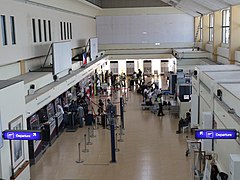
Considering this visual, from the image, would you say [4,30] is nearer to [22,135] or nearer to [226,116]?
[22,135]

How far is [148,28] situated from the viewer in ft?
131

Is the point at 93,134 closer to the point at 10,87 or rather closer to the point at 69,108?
the point at 69,108

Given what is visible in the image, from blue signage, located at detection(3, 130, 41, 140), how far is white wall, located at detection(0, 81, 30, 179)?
0.54m

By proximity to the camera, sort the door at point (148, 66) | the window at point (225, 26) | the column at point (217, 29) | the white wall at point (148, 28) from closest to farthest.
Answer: the window at point (225, 26) < the column at point (217, 29) < the white wall at point (148, 28) < the door at point (148, 66)

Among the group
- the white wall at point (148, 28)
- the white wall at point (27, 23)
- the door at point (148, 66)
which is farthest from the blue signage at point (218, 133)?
the door at point (148, 66)

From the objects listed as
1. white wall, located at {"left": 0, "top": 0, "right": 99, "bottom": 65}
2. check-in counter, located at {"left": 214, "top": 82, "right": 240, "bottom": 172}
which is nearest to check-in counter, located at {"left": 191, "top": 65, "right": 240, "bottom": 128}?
check-in counter, located at {"left": 214, "top": 82, "right": 240, "bottom": 172}

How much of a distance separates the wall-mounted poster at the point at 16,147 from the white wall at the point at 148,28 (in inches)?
1150

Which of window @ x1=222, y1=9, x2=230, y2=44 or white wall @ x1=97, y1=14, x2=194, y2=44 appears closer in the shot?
window @ x1=222, y1=9, x2=230, y2=44

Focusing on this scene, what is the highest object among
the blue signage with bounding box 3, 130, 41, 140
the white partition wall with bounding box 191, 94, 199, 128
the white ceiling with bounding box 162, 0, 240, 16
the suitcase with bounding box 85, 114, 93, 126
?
the white ceiling with bounding box 162, 0, 240, 16

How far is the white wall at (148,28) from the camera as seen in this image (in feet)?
130

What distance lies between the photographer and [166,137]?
1873 centimetres

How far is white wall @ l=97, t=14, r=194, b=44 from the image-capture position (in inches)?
1564

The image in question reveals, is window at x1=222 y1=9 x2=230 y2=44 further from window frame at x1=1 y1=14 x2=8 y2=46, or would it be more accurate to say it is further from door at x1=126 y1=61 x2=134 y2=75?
door at x1=126 y1=61 x2=134 y2=75

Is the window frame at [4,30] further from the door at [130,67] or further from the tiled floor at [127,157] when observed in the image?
the door at [130,67]
